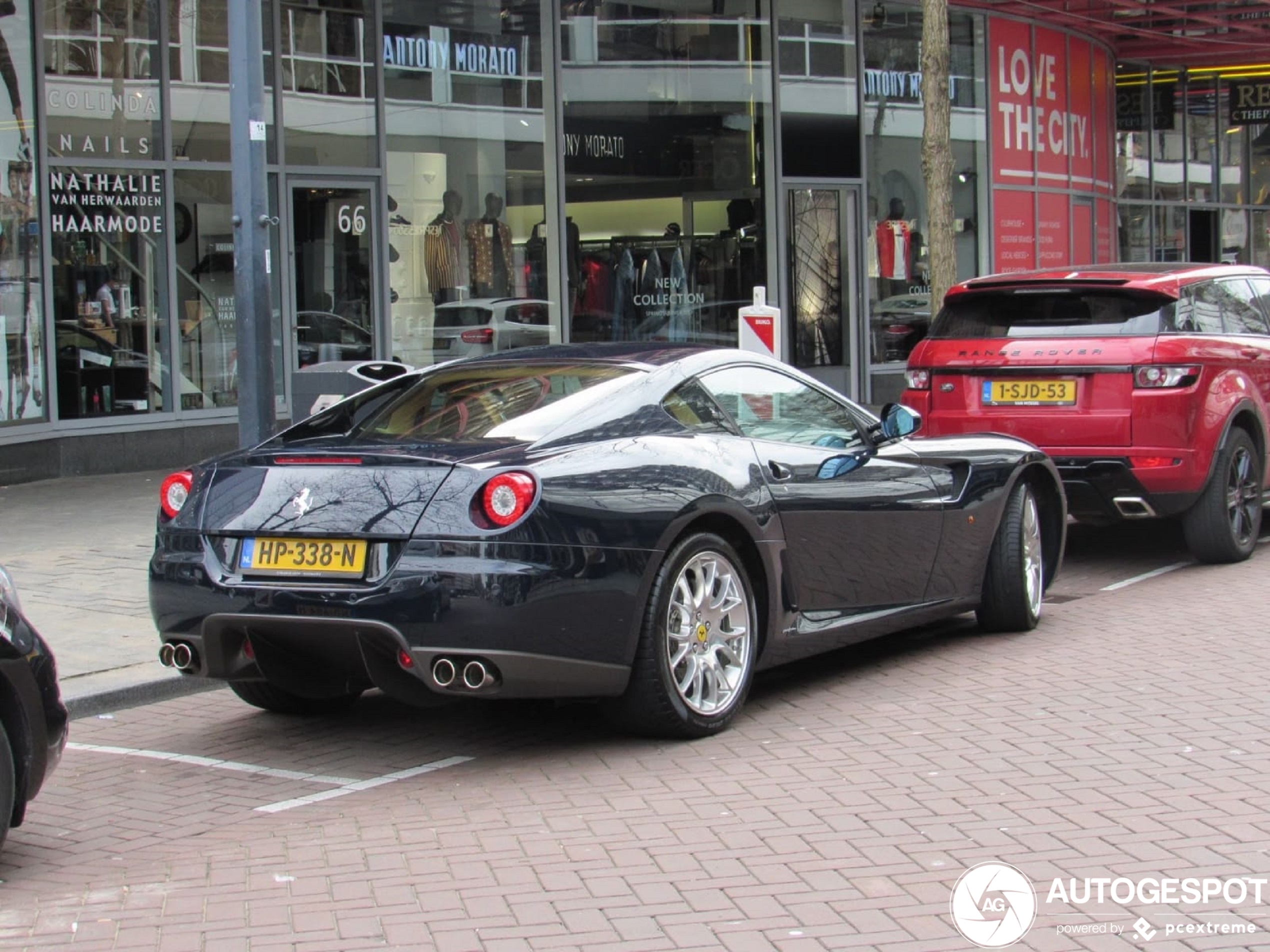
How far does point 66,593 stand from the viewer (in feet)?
29.0

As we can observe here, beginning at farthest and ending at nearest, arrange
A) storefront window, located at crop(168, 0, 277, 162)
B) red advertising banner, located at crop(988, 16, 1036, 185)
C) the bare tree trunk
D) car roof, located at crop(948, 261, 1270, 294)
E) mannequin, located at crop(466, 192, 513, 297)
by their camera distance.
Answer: red advertising banner, located at crop(988, 16, 1036, 185) < mannequin, located at crop(466, 192, 513, 297) < storefront window, located at crop(168, 0, 277, 162) < the bare tree trunk < car roof, located at crop(948, 261, 1270, 294)

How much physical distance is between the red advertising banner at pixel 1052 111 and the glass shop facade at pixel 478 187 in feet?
0.20

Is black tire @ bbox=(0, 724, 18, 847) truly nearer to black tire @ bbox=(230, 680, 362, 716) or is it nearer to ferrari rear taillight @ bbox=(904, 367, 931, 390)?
black tire @ bbox=(230, 680, 362, 716)

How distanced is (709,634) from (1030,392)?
426cm

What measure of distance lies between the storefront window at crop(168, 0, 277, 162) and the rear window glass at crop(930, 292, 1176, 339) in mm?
7439

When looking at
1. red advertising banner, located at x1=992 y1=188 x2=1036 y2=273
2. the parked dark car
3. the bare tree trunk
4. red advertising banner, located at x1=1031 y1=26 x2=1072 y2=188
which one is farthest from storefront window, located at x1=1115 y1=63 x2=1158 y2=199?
the parked dark car

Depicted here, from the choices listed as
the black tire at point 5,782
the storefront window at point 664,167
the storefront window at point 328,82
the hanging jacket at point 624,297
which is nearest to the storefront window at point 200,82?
the storefront window at point 328,82

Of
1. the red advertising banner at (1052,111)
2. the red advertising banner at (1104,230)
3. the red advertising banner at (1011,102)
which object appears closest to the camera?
the red advertising banner at (1011,102)

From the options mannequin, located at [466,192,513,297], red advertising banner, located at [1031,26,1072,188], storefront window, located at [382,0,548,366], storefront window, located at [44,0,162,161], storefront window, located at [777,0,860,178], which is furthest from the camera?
A: red advertising banner, located at [1031,26,1072,188]

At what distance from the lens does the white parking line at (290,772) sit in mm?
5422

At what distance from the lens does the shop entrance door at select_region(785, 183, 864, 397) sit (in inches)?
803

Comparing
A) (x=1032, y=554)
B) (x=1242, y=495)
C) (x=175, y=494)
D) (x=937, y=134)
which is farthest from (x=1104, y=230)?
(x=175, y=494)

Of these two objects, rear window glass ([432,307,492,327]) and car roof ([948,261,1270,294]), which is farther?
rear window glass ([432,307,492,327])

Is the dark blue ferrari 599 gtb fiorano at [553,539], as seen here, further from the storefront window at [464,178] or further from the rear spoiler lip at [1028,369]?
the storefront window at [464,178]
